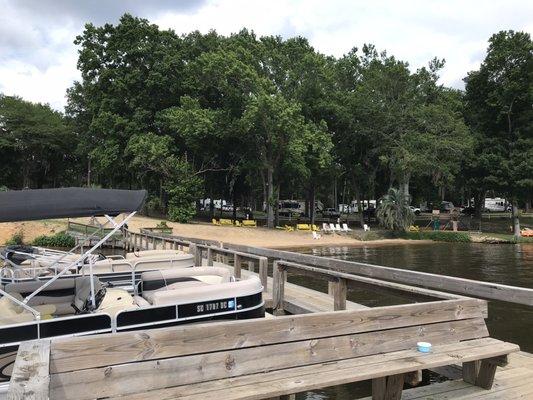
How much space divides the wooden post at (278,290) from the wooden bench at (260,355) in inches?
174

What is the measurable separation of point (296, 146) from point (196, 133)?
7.72m

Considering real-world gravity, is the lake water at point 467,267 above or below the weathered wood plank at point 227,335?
below

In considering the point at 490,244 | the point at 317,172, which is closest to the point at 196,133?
the point at 317,172

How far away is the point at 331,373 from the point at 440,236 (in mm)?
37159

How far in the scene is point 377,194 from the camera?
58.9 meters

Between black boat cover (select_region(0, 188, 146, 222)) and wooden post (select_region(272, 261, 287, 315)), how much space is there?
3472mm

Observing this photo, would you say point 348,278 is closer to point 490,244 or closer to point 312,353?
point 312,353

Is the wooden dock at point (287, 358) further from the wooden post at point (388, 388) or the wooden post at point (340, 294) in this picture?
the wooden post at point (340, 294)

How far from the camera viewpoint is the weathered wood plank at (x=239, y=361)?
3.14 metres

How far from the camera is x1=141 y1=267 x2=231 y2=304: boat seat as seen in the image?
7.18 m

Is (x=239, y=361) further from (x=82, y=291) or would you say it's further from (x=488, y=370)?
→ (x=82, y=291)

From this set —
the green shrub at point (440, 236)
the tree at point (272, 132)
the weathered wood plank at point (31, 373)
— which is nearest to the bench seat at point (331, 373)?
the weathered wood plank at point (31, 373)

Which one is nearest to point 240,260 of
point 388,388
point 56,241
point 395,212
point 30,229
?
point 388,388

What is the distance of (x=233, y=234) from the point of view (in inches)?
1419
